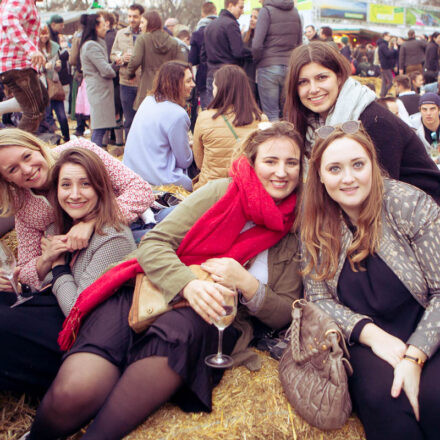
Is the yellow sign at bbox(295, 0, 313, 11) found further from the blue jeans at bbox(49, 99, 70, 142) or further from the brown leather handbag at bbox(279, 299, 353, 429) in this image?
the brown leather handbag at bbox(279, 299, 353, 429)

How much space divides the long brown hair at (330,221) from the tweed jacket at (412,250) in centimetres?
5

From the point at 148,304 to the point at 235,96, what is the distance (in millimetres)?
2967

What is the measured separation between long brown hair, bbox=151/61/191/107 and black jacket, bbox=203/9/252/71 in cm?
224

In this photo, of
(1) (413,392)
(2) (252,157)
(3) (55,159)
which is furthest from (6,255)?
(1) (413,392)

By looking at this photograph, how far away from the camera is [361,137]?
242 cm

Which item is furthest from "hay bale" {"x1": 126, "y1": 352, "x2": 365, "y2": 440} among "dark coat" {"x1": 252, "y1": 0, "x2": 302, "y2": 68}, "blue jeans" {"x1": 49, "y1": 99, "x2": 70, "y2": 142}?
"blue jeans" {"x1": 49, "y1": 99, "x2": 70, "y2": 142}

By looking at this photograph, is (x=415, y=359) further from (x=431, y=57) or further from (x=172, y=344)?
(x=431, y=57)

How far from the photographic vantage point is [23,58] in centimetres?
485

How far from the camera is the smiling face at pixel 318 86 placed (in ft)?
9.90

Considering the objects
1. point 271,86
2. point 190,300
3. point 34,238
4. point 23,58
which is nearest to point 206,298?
point 190,300

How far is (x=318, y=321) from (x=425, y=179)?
4.55ft

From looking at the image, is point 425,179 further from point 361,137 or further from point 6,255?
point 6,255

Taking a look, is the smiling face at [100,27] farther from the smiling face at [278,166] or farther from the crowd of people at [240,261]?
the smiling face at [278,166]

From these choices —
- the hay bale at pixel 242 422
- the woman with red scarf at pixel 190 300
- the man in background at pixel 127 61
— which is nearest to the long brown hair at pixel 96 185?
the woman with red scarf at pixel 190 300
